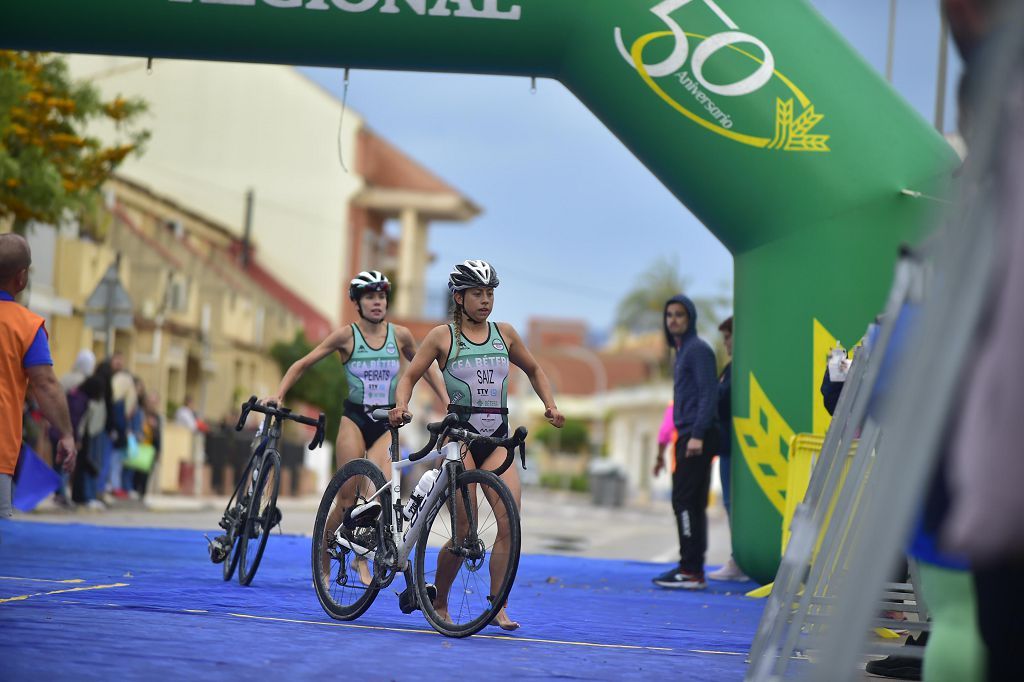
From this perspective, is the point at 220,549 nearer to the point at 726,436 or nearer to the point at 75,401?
the point at 726,436

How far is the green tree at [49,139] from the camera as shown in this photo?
1819 centimetres

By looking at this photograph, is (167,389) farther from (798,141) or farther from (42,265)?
(798,141)

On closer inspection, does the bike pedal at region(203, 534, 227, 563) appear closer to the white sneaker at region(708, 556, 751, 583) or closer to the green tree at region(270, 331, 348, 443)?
the white sneaker at region(708, 556, 751, 583)

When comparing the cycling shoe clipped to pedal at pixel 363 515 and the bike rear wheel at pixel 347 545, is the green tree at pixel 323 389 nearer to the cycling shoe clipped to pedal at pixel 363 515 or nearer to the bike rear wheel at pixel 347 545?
the bike rear wheel at pixel 347 545

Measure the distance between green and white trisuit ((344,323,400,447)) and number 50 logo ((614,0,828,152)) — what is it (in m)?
2.71

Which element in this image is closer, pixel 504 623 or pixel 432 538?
pixel 432 538

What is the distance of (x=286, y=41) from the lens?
10320mm

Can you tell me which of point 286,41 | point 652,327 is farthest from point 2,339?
point 652,327

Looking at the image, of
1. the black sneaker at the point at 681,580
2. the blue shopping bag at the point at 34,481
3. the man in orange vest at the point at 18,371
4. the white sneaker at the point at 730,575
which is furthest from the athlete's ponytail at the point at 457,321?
the white sneaker at the point at 730,575

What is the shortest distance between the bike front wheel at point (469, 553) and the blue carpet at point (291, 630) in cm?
14

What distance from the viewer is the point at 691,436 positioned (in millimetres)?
11789

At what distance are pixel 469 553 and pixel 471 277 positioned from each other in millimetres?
1454

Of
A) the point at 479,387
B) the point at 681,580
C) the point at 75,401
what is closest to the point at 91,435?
the point at 75,401

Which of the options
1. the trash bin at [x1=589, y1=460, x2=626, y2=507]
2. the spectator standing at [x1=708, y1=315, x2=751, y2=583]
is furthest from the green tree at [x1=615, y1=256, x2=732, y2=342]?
the spectator standing at [x1=708, y1=315, x2=751, y2=583]
